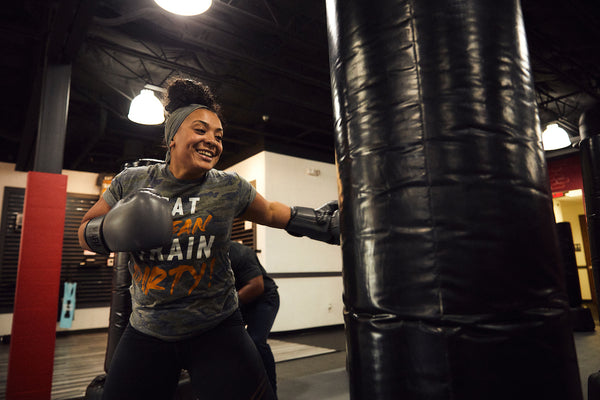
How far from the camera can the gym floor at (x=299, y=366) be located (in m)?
3.25

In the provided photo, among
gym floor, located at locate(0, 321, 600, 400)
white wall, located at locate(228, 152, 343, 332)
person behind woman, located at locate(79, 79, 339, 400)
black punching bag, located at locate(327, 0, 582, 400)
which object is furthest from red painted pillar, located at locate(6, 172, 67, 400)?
white wall, located at locate(228, 152, 343, 332)

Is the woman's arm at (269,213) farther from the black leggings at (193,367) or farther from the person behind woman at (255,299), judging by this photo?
the person behind woman at (255,299)

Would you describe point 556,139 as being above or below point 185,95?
above

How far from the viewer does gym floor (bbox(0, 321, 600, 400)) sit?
3.25 m

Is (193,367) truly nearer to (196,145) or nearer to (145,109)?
(196,145)

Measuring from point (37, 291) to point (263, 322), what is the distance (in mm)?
1981

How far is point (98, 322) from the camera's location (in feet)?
24.5

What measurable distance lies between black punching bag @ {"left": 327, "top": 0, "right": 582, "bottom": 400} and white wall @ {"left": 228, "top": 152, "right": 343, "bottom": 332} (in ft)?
19.0

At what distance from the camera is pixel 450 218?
2.47 feet

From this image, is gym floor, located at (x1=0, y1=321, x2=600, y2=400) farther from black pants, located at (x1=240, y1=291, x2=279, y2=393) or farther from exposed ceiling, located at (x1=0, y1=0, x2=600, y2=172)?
exposed ceiling, located at (x1=0, y1=0, x2=600, y2=172)

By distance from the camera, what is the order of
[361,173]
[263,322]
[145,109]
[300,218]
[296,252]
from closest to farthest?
[361,173]
[300,218]
[263,322]
[145,109]
[296,252]

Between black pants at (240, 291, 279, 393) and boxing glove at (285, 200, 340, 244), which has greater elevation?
boxing glove at (285, 200, 340, 244)

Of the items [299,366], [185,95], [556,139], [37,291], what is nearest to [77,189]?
[37,291]

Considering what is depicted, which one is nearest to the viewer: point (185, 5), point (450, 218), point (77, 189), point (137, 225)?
point (450, 218)
